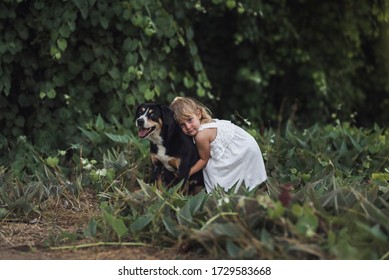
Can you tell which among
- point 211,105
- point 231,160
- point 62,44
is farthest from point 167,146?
point 211,105

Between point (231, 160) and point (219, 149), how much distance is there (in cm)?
13

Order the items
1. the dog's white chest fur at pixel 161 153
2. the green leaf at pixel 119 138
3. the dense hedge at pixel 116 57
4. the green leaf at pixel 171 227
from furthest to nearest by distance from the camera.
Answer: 1. the dense hedge at pixel 116 57
2. the green leaf at pixel 119 138
3. the dog's white chest fur at pixel 161 153
4. the green leaf at pixel 171 227

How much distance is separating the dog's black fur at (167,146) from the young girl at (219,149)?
0.07 metres

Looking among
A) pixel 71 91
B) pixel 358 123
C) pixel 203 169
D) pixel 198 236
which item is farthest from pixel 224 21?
pixel 198 236

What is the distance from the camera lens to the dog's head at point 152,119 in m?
5.45

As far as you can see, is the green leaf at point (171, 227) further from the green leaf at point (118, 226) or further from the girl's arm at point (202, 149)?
the girl's arm at point (202, 149)

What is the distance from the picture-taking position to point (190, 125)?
5641 mm

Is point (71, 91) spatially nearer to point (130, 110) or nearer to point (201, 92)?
point (130, 110)

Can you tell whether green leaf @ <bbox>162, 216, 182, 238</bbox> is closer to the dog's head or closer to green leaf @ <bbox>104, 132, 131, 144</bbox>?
the dog's head

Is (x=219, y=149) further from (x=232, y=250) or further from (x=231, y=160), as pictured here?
(x=232, y=250)

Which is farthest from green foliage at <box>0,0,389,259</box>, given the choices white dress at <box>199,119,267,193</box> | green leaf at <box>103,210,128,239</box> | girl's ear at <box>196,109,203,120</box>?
girl's ear at <box>196,109,203,120</box>

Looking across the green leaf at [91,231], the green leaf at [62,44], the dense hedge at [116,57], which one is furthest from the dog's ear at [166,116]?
the green leaf at [62,44]

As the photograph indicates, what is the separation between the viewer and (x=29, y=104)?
7555 mm

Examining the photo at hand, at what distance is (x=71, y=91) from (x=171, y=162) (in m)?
2.23
